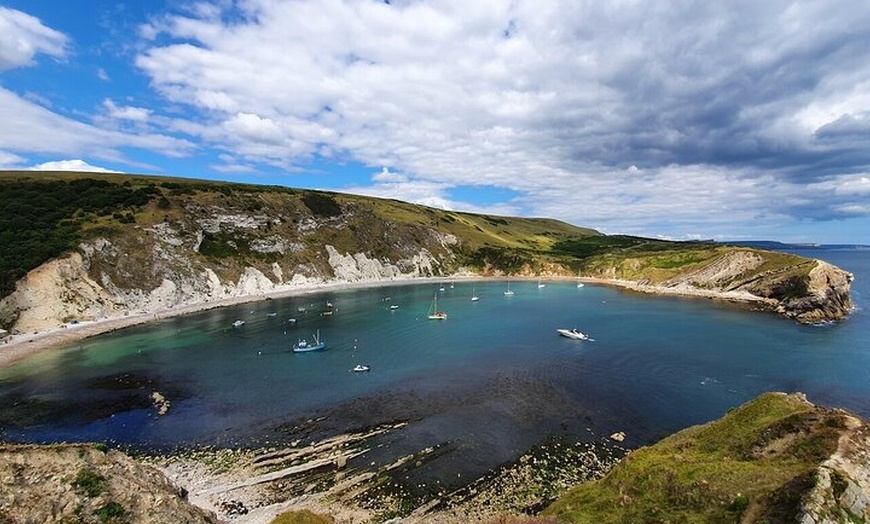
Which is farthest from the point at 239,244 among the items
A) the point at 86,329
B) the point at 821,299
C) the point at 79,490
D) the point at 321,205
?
the point at 821,299

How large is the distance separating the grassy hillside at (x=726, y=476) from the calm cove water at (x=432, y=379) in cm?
1616

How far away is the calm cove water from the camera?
45375 millimetres

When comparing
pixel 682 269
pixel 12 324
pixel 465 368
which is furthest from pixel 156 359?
pixel 682 269

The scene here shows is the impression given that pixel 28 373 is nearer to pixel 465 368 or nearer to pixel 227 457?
pixel 227 457

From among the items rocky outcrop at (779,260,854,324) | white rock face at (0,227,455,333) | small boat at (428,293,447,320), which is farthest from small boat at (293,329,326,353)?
rocky outcrop at (779,260,854,324)

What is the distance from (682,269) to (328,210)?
135 m

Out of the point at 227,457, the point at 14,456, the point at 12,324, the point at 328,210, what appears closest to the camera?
the point at 14,456

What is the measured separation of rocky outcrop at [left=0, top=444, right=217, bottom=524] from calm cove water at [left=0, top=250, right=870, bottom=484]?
73.3 ft

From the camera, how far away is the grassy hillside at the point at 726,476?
17781mm

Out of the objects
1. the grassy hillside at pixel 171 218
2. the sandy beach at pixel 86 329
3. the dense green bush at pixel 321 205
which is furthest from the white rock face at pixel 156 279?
the dense green bush at pixel 321 205

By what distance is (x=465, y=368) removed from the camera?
6656 cm

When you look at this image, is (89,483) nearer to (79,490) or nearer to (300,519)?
(79,490)

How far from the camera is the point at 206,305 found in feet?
380

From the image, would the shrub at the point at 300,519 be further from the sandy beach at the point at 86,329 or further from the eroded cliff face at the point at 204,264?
the eroded cliff face at the point at 204,264
